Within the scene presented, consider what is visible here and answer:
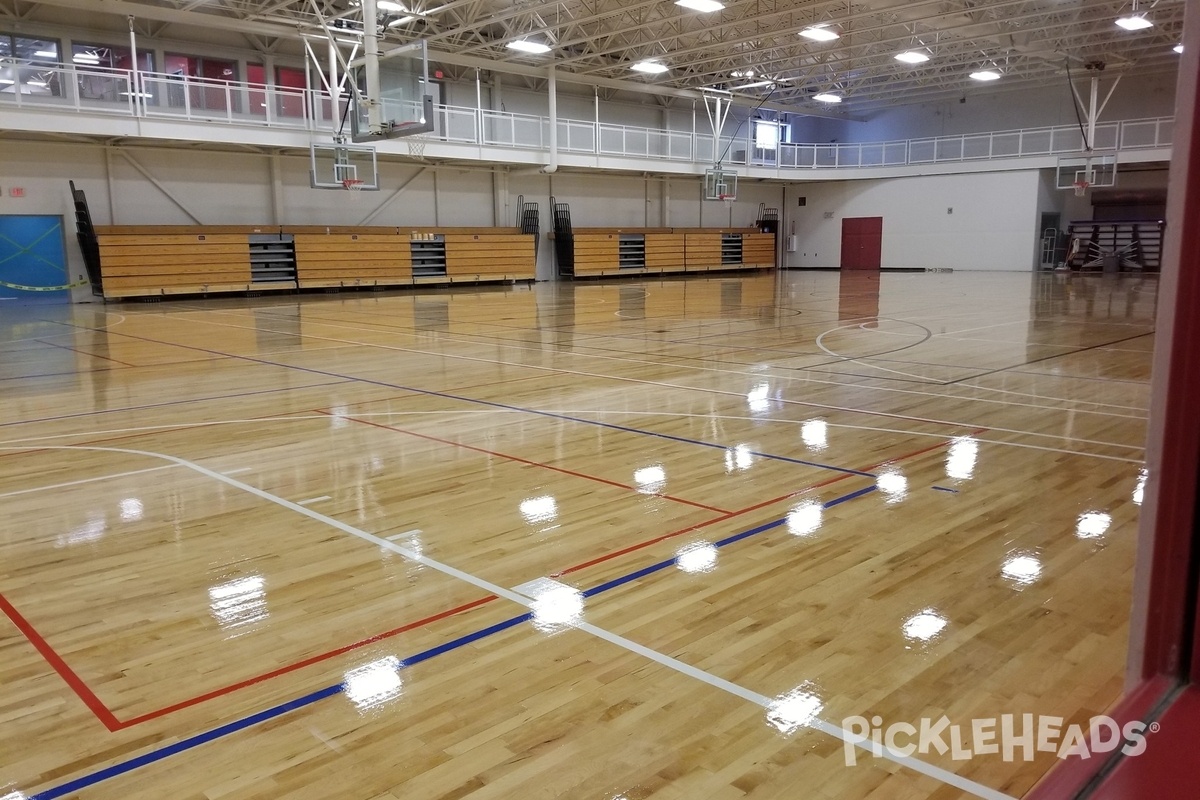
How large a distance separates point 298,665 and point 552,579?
→ 1.14 metres

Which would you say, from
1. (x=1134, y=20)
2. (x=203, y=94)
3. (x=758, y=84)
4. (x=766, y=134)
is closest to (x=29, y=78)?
(x=203, y=94)

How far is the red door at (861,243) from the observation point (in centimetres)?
3519

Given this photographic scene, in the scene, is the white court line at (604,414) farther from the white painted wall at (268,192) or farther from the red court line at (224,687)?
the white painted wall at (268,192)

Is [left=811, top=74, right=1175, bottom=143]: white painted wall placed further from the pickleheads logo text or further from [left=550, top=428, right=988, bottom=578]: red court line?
the pickleheads logo text

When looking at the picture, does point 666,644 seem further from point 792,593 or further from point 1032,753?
point 1032,753

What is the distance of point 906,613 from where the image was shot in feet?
11.3

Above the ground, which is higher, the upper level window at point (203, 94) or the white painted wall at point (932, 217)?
the upper level window at point (203, 94)

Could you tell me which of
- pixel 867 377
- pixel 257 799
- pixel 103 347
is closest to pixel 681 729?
pixel 257 799

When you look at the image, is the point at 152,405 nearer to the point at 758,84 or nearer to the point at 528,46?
the point at 528,46

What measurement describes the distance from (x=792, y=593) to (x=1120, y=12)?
82.9 feet

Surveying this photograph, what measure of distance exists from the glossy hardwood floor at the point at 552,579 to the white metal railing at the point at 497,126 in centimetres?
654

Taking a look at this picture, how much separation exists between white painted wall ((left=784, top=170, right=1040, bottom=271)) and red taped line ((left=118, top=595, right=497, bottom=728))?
32.3m

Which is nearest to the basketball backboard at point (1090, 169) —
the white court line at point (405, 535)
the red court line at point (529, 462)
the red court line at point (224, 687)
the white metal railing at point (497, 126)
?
the white metal railing at point (497, 126)

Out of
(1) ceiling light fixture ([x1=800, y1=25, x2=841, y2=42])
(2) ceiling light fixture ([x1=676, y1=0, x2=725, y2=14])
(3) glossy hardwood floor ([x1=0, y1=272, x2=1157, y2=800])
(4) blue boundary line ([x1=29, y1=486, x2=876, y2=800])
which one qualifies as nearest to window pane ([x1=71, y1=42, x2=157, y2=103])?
(3) glossy hardwood floor ([x1=0, y1=272, x2=1157, y2=800])
